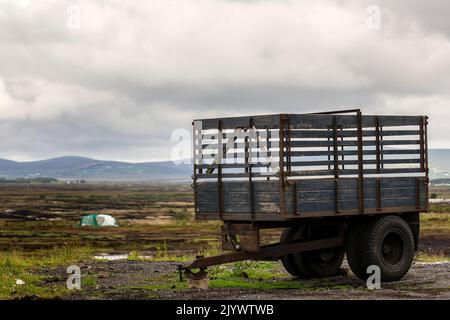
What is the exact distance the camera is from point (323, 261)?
50.3 ft

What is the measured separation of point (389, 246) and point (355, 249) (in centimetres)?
94

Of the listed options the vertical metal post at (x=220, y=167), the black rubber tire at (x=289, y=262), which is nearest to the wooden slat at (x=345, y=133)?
Answer: the vertical metal post at (x=220, y=167)

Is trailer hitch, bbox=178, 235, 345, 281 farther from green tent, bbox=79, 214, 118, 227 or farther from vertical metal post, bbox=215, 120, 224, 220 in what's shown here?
green tent, bbox=79, 214, 118, 227

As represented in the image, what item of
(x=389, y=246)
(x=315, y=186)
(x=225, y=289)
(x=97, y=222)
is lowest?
(x=97, y=222)

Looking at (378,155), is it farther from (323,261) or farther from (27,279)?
(27,279)

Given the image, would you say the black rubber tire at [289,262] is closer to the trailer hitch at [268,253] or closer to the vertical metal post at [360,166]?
the trailer hitch at [268,253]

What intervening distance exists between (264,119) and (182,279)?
4203mm

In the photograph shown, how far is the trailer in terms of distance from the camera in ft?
41.4

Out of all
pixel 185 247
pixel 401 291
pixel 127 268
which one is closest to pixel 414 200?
pixel 401 291

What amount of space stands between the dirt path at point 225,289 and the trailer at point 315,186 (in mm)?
603

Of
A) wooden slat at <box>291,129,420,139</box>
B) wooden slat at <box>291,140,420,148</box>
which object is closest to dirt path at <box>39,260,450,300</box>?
wooden slat at <box>291,140,420,148</box>

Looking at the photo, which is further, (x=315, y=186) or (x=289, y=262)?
(x=289, y=262)

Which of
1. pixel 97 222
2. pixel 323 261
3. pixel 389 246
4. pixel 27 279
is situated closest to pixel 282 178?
pixel 389 246

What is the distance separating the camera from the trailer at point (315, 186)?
41.4 feet
